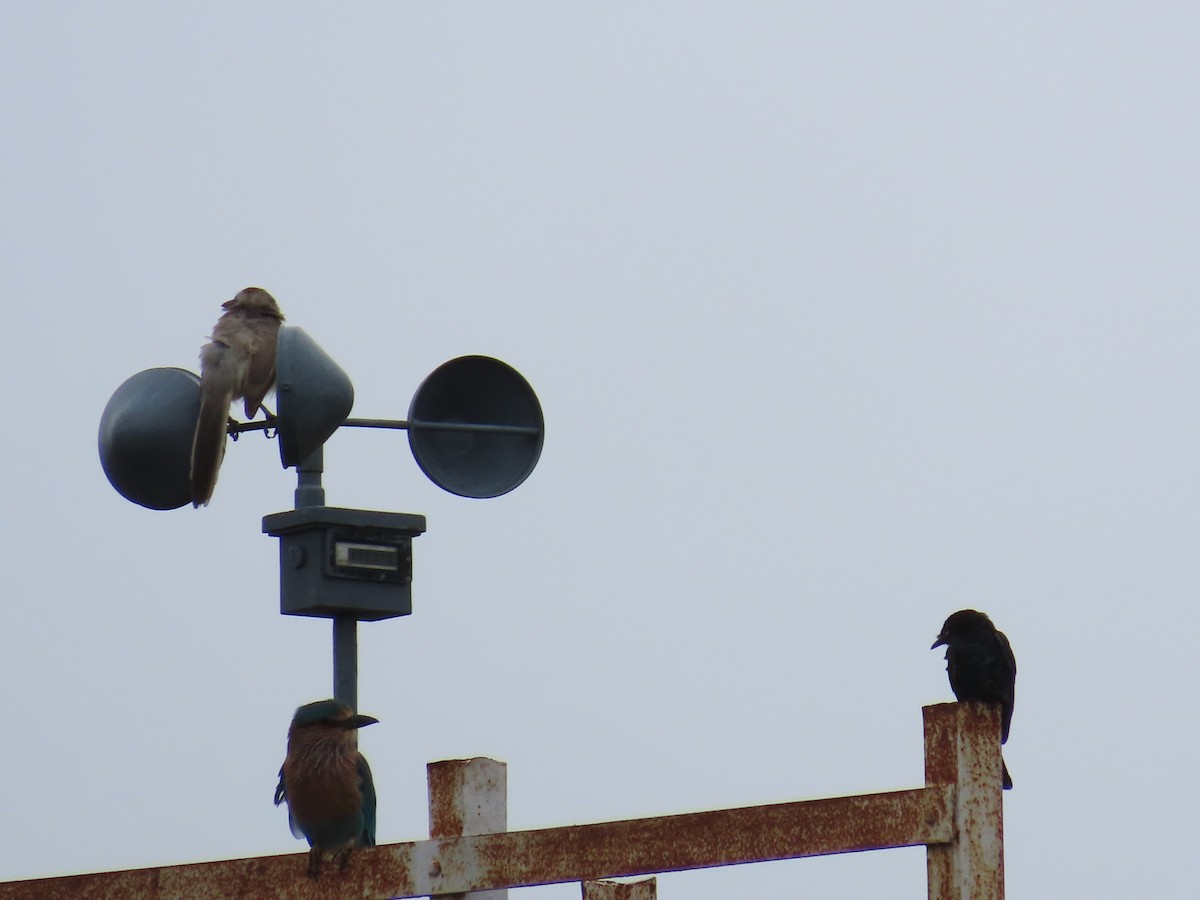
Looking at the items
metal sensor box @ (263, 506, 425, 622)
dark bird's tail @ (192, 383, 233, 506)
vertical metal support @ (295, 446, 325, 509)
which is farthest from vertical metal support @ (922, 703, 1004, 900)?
dark bird's tail @ (192, 383, 233, 506)

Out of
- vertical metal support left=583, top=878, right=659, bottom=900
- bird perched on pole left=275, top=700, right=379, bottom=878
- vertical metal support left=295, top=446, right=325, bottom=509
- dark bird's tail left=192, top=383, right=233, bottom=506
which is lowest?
vertical metal support left=583, top=878, right=659, bottom=900

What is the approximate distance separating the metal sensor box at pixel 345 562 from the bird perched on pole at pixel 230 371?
549 mm

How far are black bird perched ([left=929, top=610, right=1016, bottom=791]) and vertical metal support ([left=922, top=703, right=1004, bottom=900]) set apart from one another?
12.8 ft

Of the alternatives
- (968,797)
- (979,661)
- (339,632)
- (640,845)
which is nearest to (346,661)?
(339,632)

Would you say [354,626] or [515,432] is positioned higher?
[515,432]

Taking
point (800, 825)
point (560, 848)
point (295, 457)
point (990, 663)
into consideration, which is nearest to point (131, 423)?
point (295, 457)

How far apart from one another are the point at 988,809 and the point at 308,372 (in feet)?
9.42

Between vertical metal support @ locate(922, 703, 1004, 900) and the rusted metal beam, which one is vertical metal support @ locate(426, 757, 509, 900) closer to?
the rusted metal beam

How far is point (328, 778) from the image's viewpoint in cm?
569

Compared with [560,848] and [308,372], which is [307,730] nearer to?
[308,372]

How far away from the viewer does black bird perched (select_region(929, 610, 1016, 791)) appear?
7.36 metres

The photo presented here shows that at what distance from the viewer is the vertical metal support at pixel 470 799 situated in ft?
12.9

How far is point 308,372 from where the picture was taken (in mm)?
5531

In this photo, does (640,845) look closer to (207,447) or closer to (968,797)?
(968,797)
